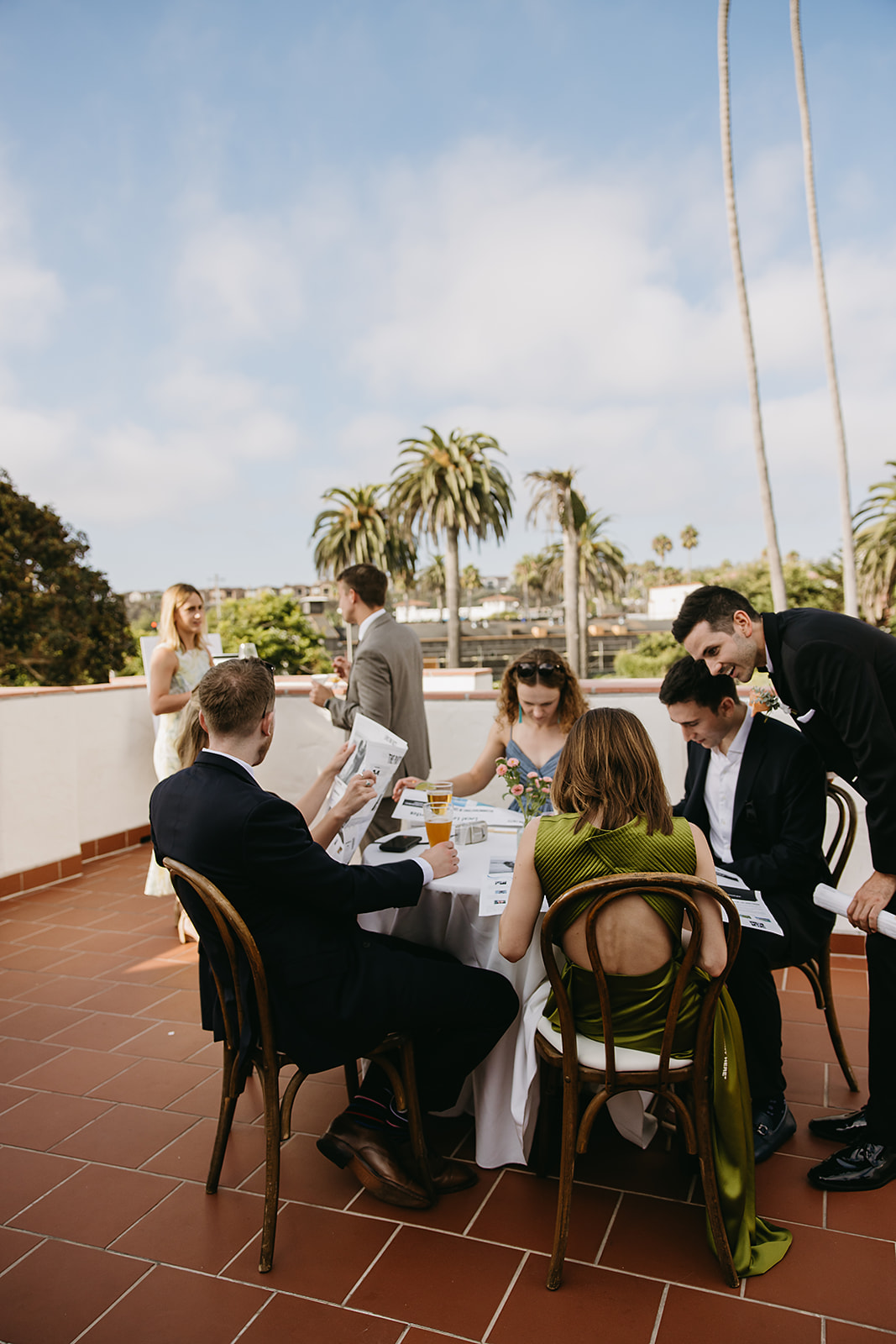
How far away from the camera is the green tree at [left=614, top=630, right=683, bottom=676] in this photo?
30.0 meters

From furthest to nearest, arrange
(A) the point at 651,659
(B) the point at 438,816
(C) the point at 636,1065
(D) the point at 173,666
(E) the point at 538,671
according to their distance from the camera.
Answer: (A) the point at 651,659 < (D) the point at 173,666 < (E) the point at 538,671 < (B) the point at 438,816 < (C) the point at 636,1065

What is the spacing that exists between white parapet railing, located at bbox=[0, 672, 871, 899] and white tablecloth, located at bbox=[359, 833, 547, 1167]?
1694 millimetres

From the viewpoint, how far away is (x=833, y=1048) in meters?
2.73

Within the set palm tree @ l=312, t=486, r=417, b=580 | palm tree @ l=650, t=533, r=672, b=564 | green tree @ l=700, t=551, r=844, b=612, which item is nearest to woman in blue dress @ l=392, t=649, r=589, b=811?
green tree @ l=700, t=551, r=844, b=612

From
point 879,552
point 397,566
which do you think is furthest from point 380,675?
point 397,566

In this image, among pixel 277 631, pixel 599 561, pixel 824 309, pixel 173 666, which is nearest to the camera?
pixel 173 666

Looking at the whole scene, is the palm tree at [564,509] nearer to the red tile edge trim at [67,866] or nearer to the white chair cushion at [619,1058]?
the red tile edge trim at [67,866]

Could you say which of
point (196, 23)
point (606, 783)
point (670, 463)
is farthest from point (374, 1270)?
point (670, 463)

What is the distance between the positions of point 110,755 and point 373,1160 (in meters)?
3.92

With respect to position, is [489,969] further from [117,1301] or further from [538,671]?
[538,671]

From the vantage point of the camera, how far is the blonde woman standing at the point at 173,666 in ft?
12.9

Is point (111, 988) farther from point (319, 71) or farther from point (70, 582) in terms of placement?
point (319, 71)

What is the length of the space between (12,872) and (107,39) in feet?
35.6

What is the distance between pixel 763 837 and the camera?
7.81 feet
